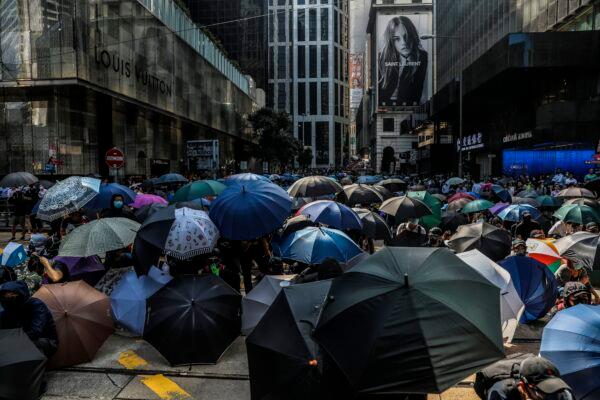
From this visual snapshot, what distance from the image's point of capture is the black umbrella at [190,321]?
234 inches

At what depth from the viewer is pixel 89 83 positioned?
81.1ft

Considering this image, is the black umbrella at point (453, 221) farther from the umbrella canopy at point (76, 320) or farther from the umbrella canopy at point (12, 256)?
the umbrella canopy at point (12, 256)

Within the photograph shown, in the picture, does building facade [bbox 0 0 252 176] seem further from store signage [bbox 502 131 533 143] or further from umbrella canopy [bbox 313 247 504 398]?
store signage [bbox 502 131 533 143]

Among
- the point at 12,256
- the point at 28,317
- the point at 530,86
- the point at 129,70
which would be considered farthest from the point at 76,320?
the point at 530,86

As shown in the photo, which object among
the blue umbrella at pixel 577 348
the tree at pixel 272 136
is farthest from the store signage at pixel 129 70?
the blue umbrella at pixel 577 348

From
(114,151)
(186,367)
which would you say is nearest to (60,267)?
(186,367)

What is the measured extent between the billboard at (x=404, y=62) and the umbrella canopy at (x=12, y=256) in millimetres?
79100

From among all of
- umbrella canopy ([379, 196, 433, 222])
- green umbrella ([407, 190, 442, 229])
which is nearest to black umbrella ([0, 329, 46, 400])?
umbrella canopy ([379, 196, 433, 222])

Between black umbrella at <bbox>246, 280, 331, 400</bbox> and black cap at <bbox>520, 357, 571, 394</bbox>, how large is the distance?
1407 mm

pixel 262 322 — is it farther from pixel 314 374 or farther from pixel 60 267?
pixel 60 267

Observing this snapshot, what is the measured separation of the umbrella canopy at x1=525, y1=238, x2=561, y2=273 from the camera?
8058mm

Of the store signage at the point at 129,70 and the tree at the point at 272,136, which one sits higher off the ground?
the store signage at the point at 129,70

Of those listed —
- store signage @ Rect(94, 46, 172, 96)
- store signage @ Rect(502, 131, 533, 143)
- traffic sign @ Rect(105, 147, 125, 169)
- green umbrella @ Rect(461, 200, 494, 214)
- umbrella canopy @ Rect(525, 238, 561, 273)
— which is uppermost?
store signage @ Rect(94, 46, 172, 96)

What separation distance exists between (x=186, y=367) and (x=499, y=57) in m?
30.9
